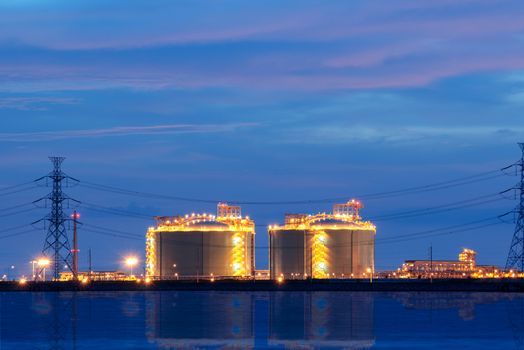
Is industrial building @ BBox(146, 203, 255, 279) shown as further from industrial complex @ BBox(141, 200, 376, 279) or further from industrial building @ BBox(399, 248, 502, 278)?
industrial building @ BBox(399, 248, 502, 278)

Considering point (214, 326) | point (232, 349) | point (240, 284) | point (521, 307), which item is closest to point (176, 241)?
point (240, 284)

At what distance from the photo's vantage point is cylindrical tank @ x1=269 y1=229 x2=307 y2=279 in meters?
155

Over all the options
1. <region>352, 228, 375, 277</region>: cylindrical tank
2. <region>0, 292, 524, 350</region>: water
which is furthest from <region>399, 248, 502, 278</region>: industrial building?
<region>0, 292, 524, 350</region>: water

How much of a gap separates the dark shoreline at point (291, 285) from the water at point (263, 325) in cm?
3425

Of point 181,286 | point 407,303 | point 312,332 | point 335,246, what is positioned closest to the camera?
point 312,332

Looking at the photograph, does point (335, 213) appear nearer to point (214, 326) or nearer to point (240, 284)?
point (240, 284)

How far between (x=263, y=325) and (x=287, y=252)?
8364cm

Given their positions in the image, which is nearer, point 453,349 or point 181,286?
point 453,349

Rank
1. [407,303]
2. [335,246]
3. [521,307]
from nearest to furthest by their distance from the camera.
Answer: [521,307] < [407,303] < [335,246]

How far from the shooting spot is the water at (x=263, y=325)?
58519 millimetres

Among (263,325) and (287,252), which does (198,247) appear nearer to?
(287,252)

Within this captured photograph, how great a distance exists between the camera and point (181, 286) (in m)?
142

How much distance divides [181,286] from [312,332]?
7821 cm

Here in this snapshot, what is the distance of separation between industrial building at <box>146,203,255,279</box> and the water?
48082 mm
